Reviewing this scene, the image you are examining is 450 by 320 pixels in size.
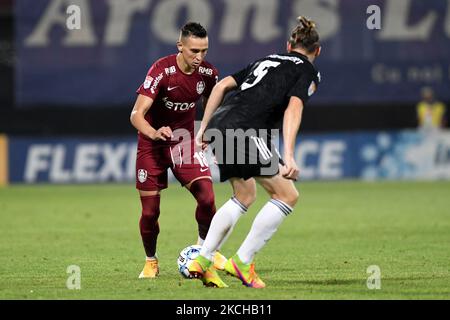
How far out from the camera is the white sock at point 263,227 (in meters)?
6.91

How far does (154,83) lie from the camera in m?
7.86

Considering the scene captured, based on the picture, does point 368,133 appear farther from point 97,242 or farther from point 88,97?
point 97,242

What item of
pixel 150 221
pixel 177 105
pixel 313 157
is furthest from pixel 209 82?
pixel 313 157

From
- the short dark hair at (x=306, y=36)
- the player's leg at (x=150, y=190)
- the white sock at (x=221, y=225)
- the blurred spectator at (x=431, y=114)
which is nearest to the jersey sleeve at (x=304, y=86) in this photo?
the short dark hair at (x=306, y=36)

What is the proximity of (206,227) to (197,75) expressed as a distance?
1.27m

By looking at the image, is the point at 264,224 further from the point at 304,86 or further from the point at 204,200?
the point at 204,200

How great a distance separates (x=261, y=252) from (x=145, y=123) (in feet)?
8.73

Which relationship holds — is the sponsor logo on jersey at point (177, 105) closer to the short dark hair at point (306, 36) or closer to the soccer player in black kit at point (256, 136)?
the soccer player in black kit at point (256, 136)

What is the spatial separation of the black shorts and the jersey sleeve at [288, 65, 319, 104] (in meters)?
0.40

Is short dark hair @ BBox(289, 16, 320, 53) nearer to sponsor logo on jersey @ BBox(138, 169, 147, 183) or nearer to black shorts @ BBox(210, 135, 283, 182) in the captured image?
black shorts @ BBox(210, 135, 283, 182)

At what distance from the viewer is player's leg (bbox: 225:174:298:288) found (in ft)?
22.7

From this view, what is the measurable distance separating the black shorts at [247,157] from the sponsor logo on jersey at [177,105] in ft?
3.82

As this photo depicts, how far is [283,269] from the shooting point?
27.5 ft
